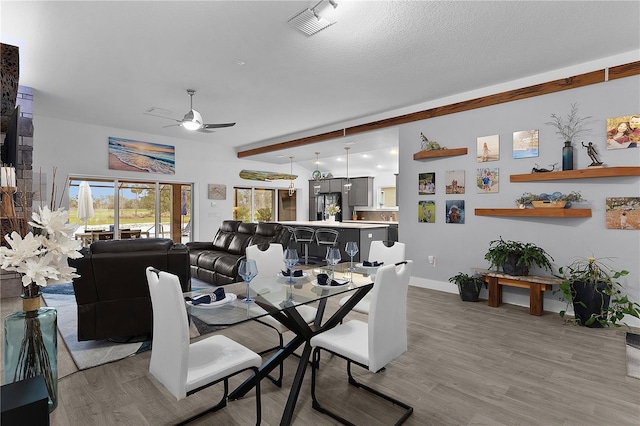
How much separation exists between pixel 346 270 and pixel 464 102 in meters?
3.35

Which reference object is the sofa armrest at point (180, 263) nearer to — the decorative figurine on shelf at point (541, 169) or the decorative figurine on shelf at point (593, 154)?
the decorative figurine on shelf at point (541, 169)

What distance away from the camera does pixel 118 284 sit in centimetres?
295

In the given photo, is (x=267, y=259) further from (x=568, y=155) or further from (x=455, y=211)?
(x=568, y=155)

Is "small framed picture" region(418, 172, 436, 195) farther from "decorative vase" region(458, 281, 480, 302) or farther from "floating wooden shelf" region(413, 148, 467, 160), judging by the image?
"decorative vase" region(458, 281, 480, 302)

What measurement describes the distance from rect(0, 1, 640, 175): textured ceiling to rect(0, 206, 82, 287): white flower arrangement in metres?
2.02

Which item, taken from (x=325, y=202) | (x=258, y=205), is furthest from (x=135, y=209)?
(x=325, y=202)

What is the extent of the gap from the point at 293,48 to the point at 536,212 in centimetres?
337

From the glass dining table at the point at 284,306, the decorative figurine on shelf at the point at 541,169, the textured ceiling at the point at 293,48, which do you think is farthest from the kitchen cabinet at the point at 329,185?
the glass dining table at the point at 284,306

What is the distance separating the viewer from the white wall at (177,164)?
6223mm

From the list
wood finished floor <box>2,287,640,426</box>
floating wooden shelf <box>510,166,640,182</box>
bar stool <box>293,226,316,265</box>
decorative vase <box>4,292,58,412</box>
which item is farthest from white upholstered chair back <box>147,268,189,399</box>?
bar stool <box>293,226,316,265</box>

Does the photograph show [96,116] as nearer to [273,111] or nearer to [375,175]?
[273,111]

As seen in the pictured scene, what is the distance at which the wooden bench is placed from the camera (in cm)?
386

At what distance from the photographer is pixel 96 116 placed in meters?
6.08

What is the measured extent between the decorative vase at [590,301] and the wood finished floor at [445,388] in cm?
21
